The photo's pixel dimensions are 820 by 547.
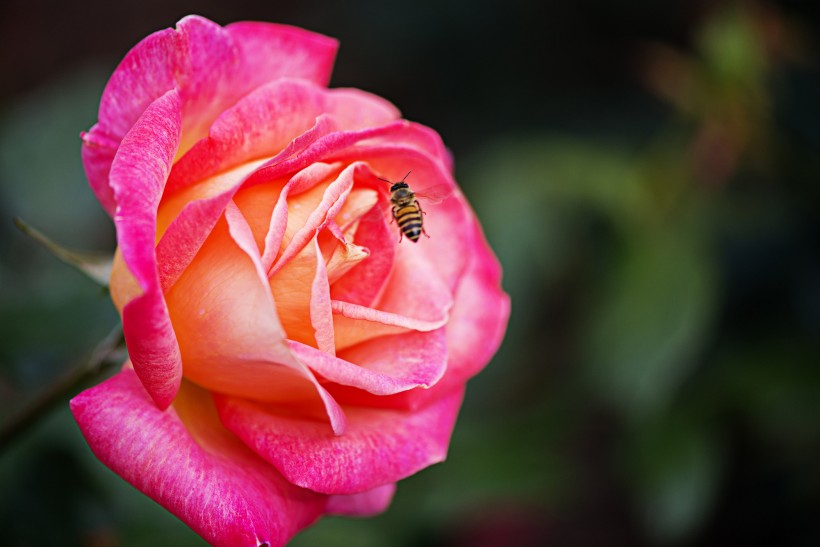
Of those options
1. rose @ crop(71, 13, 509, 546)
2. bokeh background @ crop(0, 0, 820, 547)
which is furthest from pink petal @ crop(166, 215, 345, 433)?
bokeh background @ crop(0, 0, 820, 547)

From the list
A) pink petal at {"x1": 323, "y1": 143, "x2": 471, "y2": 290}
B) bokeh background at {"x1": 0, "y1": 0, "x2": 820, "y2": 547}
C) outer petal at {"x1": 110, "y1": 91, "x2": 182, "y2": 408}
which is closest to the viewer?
outer petal at {"x1": 110, "y1": 91, "x2": 182, "y2": 408}

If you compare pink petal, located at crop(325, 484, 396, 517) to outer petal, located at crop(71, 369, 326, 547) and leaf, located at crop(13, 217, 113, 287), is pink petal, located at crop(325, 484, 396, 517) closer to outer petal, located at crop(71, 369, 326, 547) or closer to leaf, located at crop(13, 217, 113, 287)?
outer petal, located at crop(71, 369, 326, 547)

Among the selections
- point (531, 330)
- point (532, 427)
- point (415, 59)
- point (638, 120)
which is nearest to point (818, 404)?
point (532, 427)

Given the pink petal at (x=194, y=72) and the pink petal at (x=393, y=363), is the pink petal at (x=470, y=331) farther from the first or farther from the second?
the pink petal at (x=194, y=72)

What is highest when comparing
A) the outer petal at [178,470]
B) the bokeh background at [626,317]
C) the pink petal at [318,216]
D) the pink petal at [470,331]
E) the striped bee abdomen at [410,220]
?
the pink petal at [318,216]

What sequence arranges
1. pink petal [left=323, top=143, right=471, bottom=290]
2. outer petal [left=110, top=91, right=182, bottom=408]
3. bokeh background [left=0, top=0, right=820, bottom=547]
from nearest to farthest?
outer petal [left=110, top=91, right=182, bottom=408] < pink petal [left=323, top=143, right=471, bottom=290] < bokeh background [left=0, top=0, right=820, bottom=547]

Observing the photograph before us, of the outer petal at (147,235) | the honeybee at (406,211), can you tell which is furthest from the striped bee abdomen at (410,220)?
the outer petal at (147,235)
